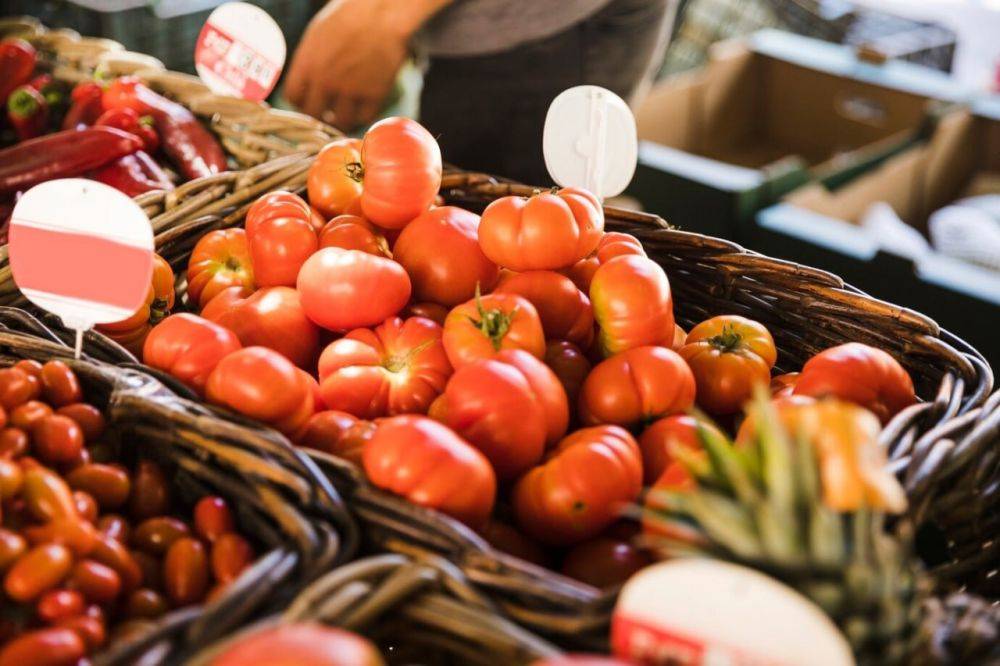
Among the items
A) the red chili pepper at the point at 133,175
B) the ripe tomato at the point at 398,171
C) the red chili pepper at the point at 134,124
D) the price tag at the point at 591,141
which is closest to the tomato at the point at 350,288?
the ripe tomato at the point at 398,171

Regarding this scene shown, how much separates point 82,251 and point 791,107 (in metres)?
2.83

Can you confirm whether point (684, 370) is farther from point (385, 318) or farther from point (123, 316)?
point (123, 316)

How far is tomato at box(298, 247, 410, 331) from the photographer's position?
1165mm

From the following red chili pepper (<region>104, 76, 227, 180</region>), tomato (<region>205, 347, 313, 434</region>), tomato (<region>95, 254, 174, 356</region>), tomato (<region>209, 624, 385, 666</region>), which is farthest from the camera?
red chili pepper (<region>104, 76, 227, 180</region>)

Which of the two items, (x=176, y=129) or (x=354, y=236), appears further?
(x=176, y=129)

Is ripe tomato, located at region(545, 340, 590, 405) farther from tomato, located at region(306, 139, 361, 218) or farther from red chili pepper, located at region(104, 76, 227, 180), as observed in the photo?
red chili pepper, located at region(104, 76, 227, 180)

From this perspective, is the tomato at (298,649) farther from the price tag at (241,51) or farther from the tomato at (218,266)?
the price tag at (241,51)

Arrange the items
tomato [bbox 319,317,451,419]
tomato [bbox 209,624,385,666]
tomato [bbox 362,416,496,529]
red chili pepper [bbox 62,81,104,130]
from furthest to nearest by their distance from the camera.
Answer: red chili pepper [bbox 62,81,104,130] → tomato [bbox 319,317,451,419] → tomato [bbox 362,416,496,529] → tomato [bbox 209,624,385,666]

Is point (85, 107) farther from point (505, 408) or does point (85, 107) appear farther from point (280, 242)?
point (505, 408)

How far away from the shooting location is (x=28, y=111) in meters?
1.97

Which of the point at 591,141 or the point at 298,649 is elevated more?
the point at 591,141

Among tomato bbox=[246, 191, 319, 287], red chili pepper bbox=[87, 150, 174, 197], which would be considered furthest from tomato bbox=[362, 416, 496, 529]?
red chili pepper bbox=[87, 150, 174, 197]

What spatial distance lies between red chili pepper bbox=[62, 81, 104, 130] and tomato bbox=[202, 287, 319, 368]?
861mm

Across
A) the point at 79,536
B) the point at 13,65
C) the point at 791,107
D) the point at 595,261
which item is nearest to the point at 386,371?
the point at 595,261
